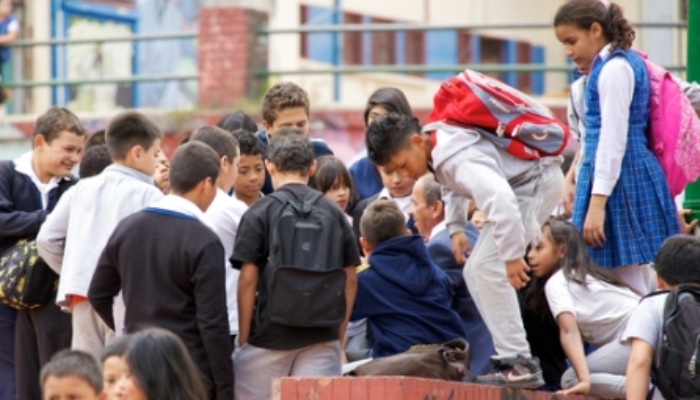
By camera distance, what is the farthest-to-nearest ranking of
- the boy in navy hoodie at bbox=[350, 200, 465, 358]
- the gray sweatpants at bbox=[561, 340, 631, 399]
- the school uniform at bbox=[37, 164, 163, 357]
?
the boy in navy hoodie at bbox=[350, 200, 465, 358]
the gray sweatpants at bbox=[561, 340, 631, 399]
the school uniform at bbox=[37, 164, 163, 357]

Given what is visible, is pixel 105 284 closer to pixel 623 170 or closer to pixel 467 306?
pixel 467 306

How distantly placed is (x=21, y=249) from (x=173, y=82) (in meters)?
12.3

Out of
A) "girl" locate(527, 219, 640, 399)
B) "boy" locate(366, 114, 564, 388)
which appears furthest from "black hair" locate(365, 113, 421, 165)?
"girl" locate(527, 219, 640, 399)

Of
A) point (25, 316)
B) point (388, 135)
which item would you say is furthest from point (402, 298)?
point (25, 316)

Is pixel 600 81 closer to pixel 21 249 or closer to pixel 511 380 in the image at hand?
pixel 511 380

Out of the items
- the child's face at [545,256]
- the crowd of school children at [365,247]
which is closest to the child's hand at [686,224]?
the crowd of school children at [365,247]

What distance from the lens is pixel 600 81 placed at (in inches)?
346

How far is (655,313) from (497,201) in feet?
3.22

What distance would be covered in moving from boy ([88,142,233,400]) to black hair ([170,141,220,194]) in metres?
0.11

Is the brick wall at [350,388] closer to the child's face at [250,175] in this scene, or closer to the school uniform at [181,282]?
the school uniform at [181,282]

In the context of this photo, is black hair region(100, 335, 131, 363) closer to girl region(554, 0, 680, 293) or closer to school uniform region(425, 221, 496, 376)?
school uniform region(425, 221, 496, 376)

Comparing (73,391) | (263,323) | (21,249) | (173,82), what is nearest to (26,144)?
(173,82)

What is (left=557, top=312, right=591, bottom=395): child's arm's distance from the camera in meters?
8.49

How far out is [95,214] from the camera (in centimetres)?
845
